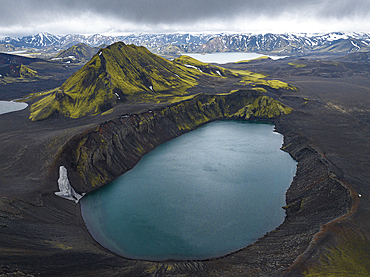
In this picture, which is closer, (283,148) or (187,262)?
(187,262)

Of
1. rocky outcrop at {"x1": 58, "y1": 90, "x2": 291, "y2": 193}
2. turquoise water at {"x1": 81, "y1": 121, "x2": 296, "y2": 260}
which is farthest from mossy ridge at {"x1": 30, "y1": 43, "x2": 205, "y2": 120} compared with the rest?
turquoise water at {"x1": 81, "y1": 121, "x2": 296, "y2": 260}

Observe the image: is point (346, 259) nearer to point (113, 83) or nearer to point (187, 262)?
point (187, 262)

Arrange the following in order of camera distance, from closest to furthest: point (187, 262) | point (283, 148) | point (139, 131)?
point (187, 262)
point (283, 148)
point (139, 131)

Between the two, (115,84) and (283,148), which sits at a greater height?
(115,84)

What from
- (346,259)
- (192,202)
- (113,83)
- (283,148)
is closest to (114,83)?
(113,83)

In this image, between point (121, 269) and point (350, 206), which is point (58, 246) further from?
point (350, 206)

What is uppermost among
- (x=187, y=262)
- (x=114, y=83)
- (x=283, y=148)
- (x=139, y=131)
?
(x=114, y=83)

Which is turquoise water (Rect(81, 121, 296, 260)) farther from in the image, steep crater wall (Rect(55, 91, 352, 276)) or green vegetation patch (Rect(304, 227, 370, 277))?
green vegetation patch (Rect(304, 227, 370, 277))
